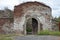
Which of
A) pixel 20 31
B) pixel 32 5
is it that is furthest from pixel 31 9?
pixel 20 31

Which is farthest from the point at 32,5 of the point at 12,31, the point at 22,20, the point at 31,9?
the point at 12,31

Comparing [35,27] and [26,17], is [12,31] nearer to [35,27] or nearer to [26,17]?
[26,17]

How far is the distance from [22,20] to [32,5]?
2.45 metres

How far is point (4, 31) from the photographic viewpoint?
102 feet

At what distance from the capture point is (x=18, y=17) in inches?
1221

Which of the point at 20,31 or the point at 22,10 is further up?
the point at 22,10

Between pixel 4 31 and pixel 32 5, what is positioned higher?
pixel 32 5

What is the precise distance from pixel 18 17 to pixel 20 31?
1917 mm

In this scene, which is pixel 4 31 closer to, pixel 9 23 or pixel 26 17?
pixel 9 23

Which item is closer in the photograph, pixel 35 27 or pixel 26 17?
pixel 26 17

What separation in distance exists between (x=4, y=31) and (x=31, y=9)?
185 inches

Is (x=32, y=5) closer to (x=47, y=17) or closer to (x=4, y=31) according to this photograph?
(x=47, y=17)

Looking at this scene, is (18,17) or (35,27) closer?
(18,17)

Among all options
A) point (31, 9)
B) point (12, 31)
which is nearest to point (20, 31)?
point (12, 31)
